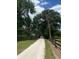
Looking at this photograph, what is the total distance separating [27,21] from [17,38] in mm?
205

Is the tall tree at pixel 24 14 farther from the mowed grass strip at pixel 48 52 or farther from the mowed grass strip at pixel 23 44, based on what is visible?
the mowed grass strip at pixel 48 52

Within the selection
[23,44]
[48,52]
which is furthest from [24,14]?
[48,52]

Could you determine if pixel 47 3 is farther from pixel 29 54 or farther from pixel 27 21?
pixel 29 54

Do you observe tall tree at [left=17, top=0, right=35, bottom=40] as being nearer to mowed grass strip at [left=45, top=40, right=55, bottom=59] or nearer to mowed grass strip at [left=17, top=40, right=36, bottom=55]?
mowed grass strip at [left=17, top=40, right=36, bottom=55]

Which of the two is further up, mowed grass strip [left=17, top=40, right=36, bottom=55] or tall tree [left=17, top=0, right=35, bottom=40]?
tall tree [left=17, top=0, right=35, bottom=40]

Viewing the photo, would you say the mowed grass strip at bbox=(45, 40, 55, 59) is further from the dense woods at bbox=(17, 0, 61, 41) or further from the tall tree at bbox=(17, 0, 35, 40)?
the tall tree at bbox=(17, 0, 35, 40)

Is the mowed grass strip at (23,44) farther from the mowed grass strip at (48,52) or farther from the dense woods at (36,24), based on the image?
the mowed grass strip at (48,52)

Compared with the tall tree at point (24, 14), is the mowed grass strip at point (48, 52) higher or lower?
lower

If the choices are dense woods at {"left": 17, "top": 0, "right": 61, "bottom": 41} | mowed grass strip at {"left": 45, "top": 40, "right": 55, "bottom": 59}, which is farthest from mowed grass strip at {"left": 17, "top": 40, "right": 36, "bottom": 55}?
mowed grass strip at {"left": 45, "top": 40, "right": 55, "bottom": 59}

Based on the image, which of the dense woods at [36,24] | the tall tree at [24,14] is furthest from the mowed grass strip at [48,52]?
the tall tree at [24,14]

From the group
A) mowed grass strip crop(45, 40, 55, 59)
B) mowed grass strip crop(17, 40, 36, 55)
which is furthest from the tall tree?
mowed grass strip crop(45, 40, 55, 59)
